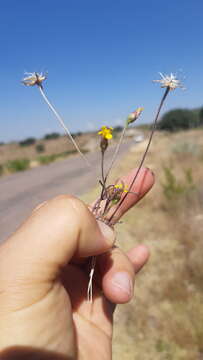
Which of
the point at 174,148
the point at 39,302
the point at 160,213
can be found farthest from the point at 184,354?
the point at 174,148

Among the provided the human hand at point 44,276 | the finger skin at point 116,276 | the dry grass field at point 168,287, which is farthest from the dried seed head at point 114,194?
the dry grass field at point 168,287

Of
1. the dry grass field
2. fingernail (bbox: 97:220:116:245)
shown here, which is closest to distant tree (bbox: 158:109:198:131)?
the dry grass field

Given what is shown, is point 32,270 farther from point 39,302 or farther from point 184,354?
point 184,354

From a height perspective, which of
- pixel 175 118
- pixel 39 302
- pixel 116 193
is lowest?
pixel 175 118

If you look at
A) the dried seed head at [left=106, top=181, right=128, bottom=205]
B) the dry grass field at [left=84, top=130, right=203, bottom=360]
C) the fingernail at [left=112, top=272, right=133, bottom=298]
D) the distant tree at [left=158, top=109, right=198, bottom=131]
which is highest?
the dried seed head at [left=106, top=181, right=128, bottom=205]

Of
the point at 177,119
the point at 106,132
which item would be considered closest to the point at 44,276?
the point at 106,132

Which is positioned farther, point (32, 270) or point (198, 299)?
point (198, 299)

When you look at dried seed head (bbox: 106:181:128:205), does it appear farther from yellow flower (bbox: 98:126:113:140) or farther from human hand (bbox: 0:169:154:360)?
yellow flower (bbox: 98:126:113:140)
